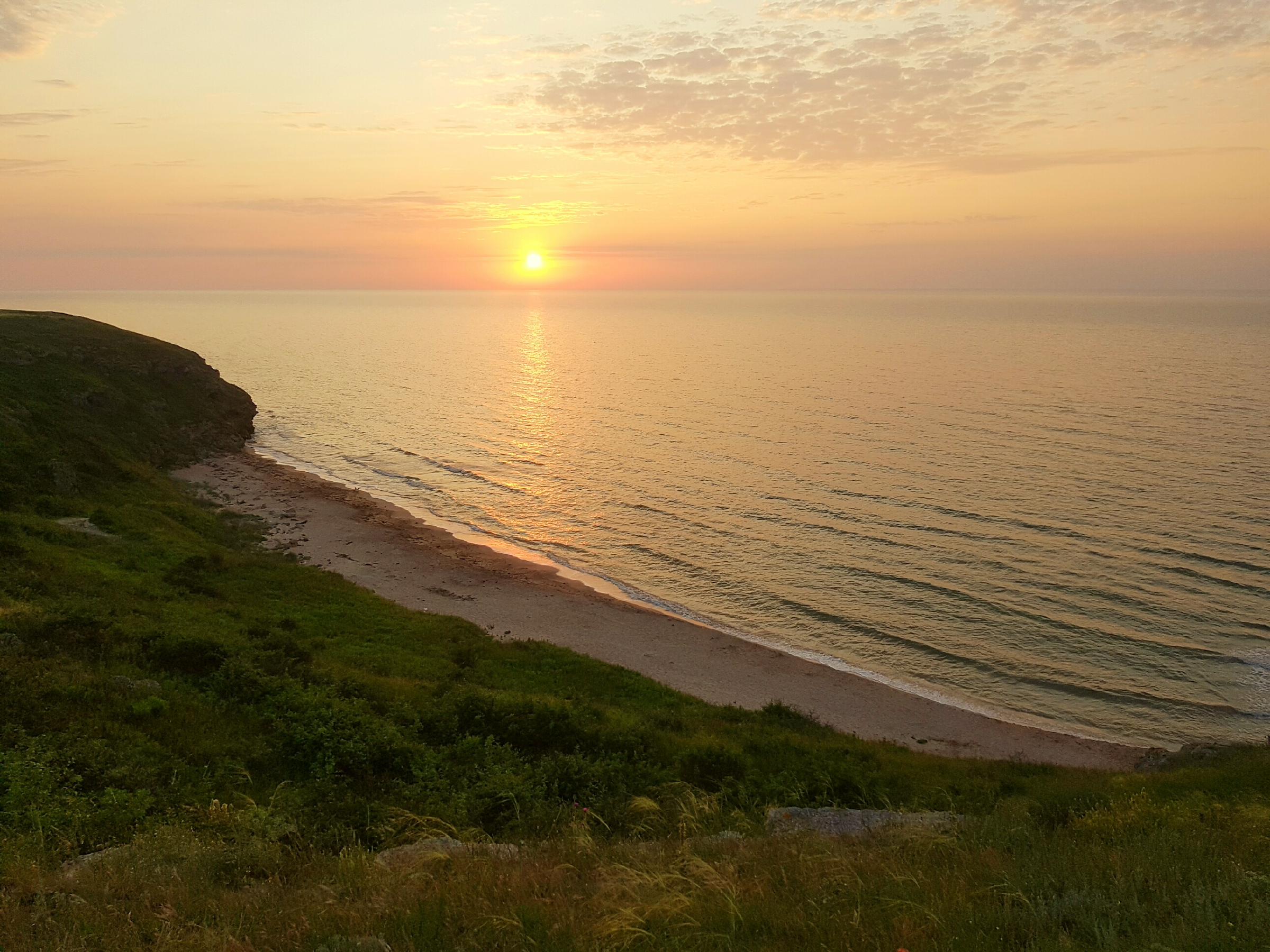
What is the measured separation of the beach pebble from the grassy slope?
2.46 feet

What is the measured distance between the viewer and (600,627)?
35.3 m

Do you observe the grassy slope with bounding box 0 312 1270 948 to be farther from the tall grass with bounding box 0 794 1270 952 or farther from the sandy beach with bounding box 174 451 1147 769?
the sandy beach with bounding box 174 451 1147 769

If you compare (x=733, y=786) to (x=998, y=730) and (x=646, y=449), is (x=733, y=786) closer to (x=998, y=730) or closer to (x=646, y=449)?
(x=998, y=730)

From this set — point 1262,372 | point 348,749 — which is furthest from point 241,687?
point 1262,372

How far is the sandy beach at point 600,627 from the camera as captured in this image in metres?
27.2

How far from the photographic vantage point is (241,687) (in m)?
17.1

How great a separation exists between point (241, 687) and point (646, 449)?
186 feet

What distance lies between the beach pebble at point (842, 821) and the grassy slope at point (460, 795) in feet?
2.46

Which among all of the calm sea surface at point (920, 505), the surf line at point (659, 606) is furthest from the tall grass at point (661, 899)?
the calm sea surface at point (920, 505)

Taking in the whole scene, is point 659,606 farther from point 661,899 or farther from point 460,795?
point 661,899

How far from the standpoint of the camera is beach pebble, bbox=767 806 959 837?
1215 cm

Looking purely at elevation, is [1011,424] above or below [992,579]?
above

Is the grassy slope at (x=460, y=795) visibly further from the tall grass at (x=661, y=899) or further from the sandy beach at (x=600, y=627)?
the sandy beach at (x=600, y=627)

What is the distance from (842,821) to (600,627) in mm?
22609
